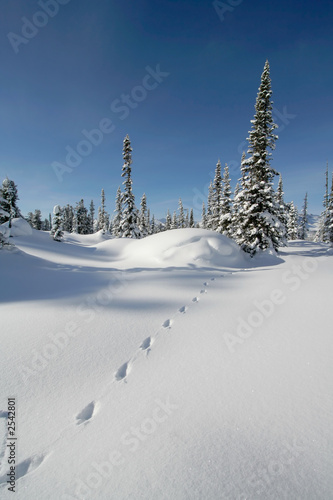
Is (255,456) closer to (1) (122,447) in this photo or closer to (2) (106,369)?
(1) (122,447)

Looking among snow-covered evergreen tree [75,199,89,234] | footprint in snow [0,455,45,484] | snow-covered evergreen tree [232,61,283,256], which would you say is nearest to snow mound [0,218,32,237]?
snow-covered evergreen tree [232,61,283,256]

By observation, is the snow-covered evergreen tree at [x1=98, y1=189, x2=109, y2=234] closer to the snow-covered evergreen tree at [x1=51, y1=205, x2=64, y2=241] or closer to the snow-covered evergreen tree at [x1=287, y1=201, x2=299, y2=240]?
the snow-covered evergreen tree at [x1=51, y1=205, x2=64, y2=241]

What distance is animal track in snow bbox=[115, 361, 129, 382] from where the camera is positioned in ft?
9.64

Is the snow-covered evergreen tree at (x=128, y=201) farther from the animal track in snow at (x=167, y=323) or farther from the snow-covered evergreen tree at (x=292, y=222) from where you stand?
the snow-covered evergreen tree at (x=292, y=222)

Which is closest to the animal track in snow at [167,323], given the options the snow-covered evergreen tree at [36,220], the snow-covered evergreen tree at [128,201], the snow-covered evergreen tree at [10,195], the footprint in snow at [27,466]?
the footprint in snow at [27,466]

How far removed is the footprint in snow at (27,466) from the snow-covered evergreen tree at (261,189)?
1593 cm

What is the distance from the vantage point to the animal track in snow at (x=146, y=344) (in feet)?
11.7

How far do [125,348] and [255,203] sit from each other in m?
15.4

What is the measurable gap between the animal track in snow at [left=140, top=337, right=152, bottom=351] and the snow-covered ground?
0.09ft

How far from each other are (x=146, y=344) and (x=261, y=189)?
51.9 ft

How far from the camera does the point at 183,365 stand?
309cm

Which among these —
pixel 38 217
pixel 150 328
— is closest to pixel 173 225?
pixel 38 217

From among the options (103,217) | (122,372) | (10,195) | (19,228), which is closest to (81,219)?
(103,217)

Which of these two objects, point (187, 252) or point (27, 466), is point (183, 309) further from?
point (187, 252)
